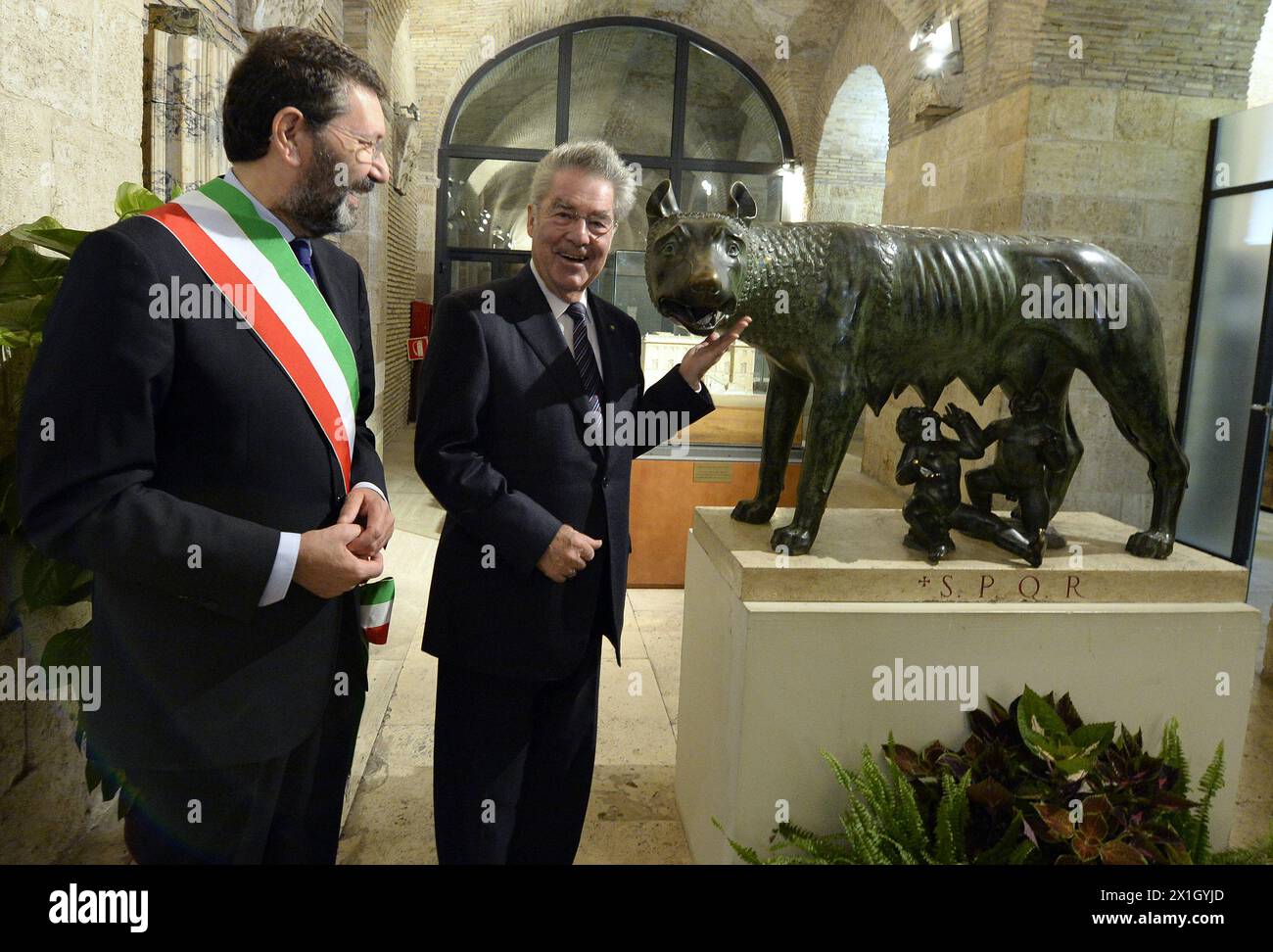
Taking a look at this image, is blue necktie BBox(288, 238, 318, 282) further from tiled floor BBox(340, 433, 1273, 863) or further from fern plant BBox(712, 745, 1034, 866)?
tiled floor BBox(340, 433, 1273, 863)

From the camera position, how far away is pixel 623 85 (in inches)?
486

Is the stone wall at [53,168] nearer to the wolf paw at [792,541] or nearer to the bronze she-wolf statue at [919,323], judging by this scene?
the bronze she-wolf statue at [919,323]

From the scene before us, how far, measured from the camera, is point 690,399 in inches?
90.4

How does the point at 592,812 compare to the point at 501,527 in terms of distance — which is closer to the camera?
the point at 501,527

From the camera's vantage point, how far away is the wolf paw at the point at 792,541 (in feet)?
7.81

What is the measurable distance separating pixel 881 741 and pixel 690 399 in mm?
1021

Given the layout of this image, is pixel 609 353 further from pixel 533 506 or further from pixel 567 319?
pixel 533 506

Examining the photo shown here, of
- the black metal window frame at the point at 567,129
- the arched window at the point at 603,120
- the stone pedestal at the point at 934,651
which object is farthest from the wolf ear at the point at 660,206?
the arched window at the point at 603,120

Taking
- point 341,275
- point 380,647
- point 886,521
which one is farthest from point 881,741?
A: point 380,647

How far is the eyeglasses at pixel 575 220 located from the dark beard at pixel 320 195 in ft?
1.48

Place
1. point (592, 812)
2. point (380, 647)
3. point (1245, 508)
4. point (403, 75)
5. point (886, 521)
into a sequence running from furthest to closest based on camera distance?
point (403, 75)
point (1245, 508)
point (380, 647)
point (592, 812)
point (886, 521)

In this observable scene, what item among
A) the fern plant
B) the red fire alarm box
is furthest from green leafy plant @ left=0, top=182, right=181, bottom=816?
the red fire alarm box

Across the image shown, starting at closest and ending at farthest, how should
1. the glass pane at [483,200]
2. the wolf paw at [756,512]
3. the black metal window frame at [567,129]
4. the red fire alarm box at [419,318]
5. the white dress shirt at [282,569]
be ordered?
the white dress shirt at [282,569]
the wolf paw at [756,512]
the red fire alarm box at [419,318]
the black metal window frame at [567,129]
the glass pane at [483,200]

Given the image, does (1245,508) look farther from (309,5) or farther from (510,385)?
(309,5)
